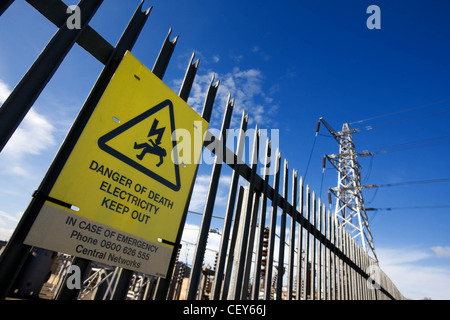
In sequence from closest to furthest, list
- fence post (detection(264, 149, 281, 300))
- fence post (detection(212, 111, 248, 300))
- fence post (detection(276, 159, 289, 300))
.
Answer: fence post (detection(212, 111, 248, 300)) → fence post (detection(264, 149, 281, 300)) → fence post (detection(276, 159, 289, 300))

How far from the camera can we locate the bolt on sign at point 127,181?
1404 mm

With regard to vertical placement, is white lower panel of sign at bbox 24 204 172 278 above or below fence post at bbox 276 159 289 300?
below

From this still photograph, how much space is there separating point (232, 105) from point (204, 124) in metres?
0.59

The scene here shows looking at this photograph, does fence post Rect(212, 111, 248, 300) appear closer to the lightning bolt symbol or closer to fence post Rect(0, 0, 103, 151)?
the lightning bolt symbol

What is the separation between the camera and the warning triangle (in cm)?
166

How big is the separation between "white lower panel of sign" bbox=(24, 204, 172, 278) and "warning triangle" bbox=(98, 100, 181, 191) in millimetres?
465

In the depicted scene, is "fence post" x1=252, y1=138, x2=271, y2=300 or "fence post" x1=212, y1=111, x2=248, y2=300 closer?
"fence post" x1=212, y1=111, x2=248, y2=300

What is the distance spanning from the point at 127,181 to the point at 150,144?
0.35 metres

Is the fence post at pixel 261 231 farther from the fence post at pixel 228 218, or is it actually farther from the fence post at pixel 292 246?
the fence post at pixel 292 246

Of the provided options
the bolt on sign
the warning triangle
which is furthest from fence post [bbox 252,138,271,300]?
the warning triangle

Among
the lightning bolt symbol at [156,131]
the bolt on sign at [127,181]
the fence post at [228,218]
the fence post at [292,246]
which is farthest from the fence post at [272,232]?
the lightning bolt symbol at [156,131]

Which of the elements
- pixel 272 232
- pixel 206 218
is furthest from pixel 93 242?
pixel 272 232
